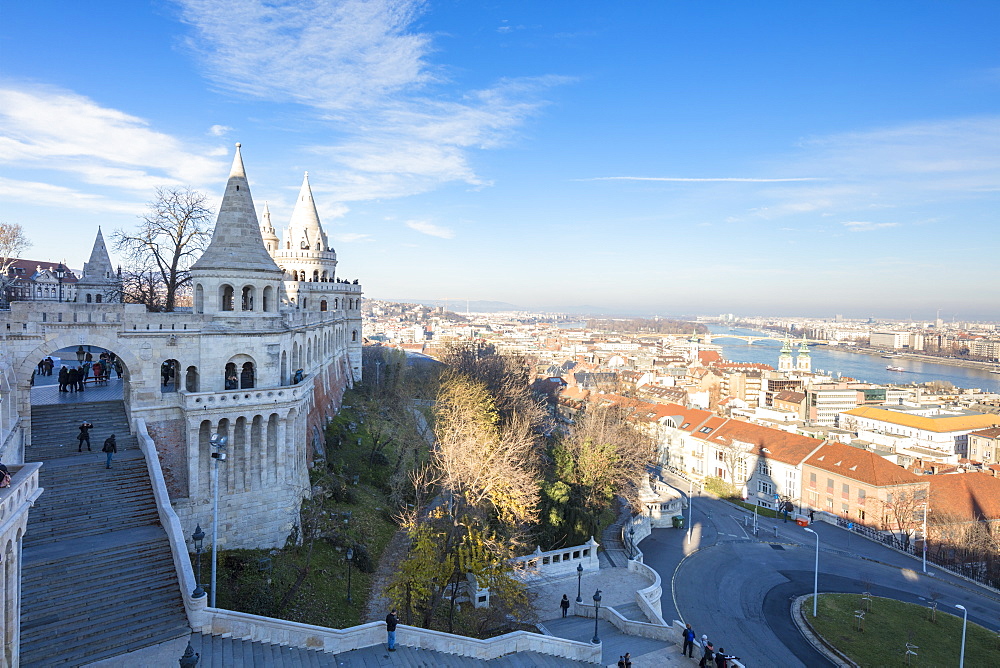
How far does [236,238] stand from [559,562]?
1999cm

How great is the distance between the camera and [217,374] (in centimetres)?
2084

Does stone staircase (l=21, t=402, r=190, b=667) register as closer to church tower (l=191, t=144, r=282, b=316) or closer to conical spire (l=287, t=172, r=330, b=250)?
church tower (l=191, t=144, r=282, b=316)

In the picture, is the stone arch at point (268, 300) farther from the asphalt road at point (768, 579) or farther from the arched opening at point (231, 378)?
the asphalt road at point (768, 579)

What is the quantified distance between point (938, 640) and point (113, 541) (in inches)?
1270

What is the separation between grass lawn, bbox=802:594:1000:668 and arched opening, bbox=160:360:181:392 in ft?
93.8

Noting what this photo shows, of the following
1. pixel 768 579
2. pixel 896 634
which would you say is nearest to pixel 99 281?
pixel 768 579

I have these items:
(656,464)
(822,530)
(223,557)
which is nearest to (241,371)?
(223,557)

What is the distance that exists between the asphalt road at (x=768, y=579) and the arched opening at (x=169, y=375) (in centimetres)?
2305

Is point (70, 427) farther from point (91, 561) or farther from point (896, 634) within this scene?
point (896, 634)

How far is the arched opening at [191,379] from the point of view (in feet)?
68.6

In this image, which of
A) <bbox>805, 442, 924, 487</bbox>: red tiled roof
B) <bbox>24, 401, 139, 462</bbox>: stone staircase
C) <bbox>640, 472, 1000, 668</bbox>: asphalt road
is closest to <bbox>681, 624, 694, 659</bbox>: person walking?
<bbox>640, 472, 1000, 668</bbox>: asphalt road

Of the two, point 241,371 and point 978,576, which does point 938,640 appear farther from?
point 241,371

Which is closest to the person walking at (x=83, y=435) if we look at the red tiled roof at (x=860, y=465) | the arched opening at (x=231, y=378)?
the arched opening at (x=231, y=378)

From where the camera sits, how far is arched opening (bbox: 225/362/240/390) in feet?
72.9
